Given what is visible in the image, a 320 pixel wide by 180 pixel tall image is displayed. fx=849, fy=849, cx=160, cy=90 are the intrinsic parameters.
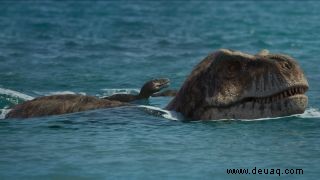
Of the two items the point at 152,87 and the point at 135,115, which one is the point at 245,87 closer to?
the point at 135,115

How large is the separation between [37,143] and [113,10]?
150 ft

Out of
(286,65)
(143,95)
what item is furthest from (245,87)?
(143,95)

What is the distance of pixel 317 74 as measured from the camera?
19562mm

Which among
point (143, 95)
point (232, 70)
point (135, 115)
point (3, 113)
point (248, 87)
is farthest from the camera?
point (143, 95)

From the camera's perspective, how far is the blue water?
9.98m

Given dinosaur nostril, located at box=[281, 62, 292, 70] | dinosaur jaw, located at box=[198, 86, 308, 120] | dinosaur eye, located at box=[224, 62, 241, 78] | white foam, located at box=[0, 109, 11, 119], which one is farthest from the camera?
white foam, located at box=[0, 109, 11, 119]

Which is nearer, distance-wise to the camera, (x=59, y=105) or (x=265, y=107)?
A: (x=265, y=107)

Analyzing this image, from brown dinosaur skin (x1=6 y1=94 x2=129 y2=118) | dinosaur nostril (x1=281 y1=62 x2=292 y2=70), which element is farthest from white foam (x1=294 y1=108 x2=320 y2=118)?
brown dinosaur skin (x1=6 y1=94 x2=129 y2=118)

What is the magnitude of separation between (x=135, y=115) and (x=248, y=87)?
6.26 ft

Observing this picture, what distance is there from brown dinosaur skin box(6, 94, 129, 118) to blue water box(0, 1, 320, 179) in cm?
46

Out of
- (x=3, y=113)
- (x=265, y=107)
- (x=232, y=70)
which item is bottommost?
(x=3, y=113)

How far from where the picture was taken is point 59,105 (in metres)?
13.6

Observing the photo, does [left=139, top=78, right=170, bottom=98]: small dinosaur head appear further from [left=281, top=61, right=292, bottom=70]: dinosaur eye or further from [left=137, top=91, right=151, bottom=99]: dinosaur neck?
[left=281, top=61, right=292, bottom=70]: dinosaur eye

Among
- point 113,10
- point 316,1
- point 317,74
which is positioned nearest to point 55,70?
point 317,74
